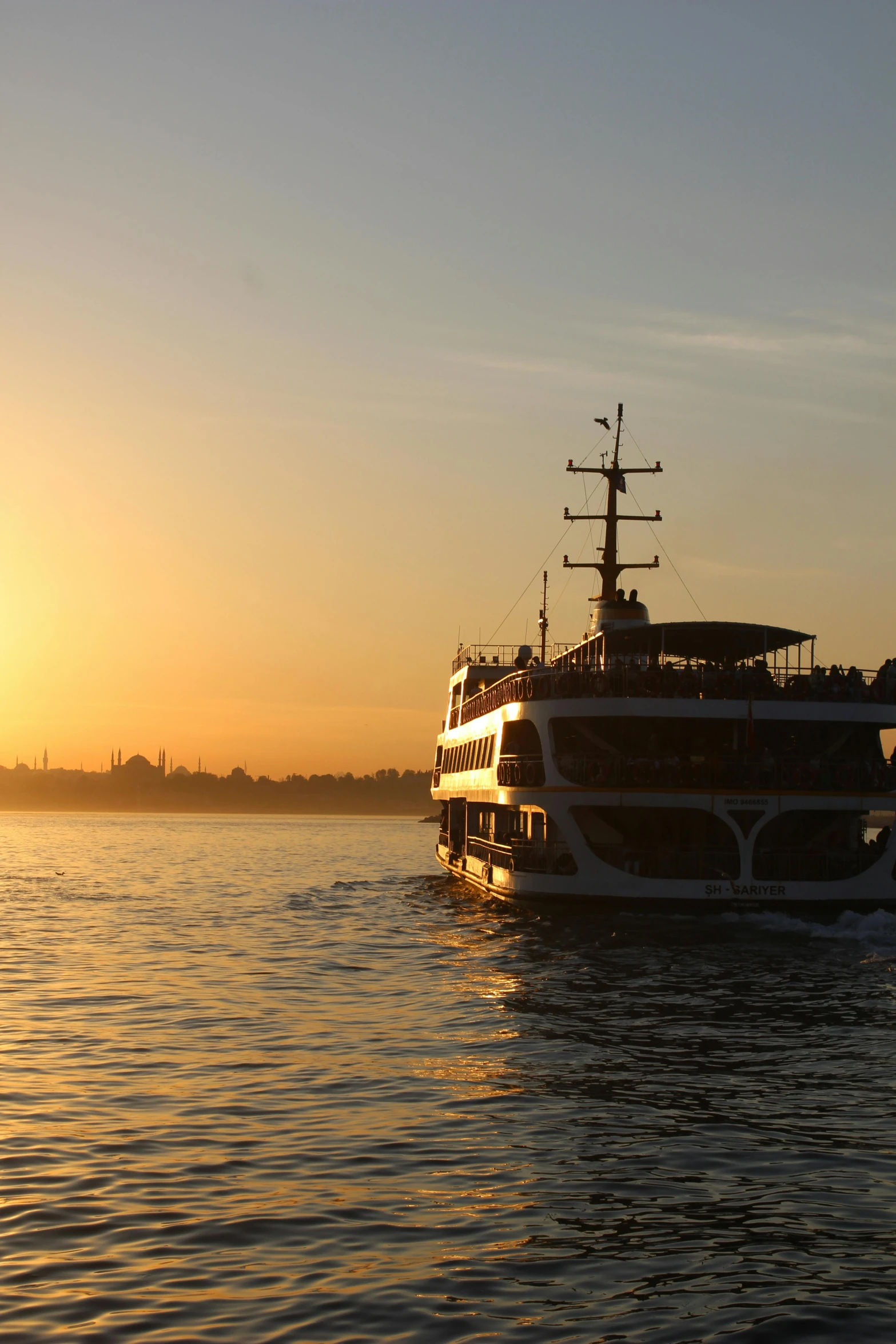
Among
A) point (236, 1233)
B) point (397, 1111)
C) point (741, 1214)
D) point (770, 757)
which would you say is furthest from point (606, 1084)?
point (770, 757)

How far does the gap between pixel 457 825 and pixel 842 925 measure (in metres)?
28.9

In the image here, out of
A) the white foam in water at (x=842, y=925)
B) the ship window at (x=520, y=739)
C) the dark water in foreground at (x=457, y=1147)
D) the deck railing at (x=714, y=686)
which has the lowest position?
the dark water in foreground at (x=457, y=1147)

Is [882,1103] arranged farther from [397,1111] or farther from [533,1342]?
[533,1342]

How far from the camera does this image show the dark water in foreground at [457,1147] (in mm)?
9625

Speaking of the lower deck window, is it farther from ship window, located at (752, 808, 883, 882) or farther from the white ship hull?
ship window, located at (752, 808, 883, 882)

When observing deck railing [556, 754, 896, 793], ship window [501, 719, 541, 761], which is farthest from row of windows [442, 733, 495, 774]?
deck railing [556, 754, 896, 793]

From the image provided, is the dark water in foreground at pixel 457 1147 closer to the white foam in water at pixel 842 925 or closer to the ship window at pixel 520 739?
the white foam in water at pixel 842 925

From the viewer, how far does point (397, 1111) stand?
600 inches

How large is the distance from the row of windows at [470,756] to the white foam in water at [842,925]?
12740mm

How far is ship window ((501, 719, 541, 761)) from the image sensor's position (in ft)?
133

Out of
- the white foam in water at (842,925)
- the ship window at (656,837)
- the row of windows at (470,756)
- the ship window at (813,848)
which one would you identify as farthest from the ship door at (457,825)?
the white foam in water at (842,925)

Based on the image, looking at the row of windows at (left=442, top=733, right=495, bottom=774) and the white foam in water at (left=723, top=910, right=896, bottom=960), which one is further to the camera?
the row of windows at (left=442, top=733, right=495, bottom=774)

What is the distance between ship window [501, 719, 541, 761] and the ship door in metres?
12.9

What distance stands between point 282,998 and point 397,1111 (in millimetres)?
9738
